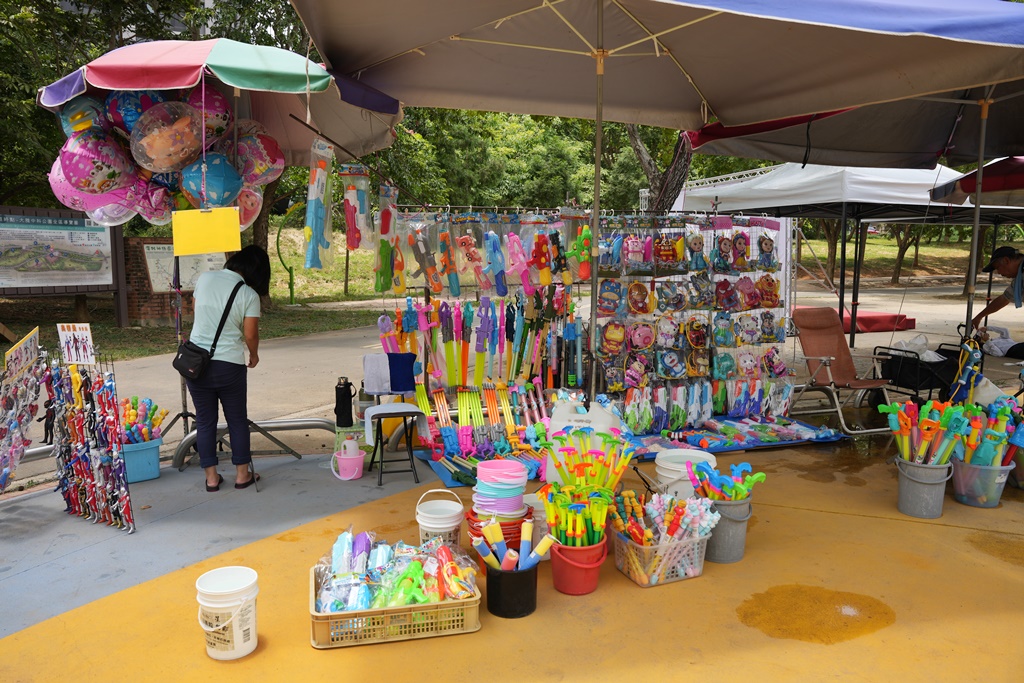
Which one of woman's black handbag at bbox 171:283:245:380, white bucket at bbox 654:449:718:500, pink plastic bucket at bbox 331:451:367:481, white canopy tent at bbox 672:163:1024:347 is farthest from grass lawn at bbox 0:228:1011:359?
white canopy tent at bbox 672:163:1024:347

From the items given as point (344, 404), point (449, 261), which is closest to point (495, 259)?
point (449, 261)

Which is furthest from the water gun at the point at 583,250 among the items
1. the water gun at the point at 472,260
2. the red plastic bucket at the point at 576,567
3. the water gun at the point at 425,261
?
the red plastic bucket at the point at 576,567

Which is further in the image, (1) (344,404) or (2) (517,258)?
(2) (517,258)

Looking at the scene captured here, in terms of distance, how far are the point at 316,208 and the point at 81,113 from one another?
56.2 inches

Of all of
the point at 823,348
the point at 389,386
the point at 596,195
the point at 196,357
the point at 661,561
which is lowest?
the point at 661,561

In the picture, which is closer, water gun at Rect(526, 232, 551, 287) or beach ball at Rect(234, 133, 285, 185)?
beach ball at Rect(234, 133, 285, 185)

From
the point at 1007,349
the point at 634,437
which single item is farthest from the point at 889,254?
the point at 634,437

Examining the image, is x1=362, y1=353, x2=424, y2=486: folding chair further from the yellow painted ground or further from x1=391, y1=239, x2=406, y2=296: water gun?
the yellow painted ground

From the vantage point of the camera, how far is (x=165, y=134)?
4000mm

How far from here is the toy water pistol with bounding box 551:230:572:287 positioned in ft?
17.2

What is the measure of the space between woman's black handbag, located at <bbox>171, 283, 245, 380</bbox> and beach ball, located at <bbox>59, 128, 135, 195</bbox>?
3.55 feet

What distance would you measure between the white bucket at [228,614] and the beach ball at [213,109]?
2.65 m

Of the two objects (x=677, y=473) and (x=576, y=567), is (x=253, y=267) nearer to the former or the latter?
(x=576, y=567)

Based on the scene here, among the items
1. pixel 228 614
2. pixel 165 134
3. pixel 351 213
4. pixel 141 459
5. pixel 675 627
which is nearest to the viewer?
pixel 228 614
